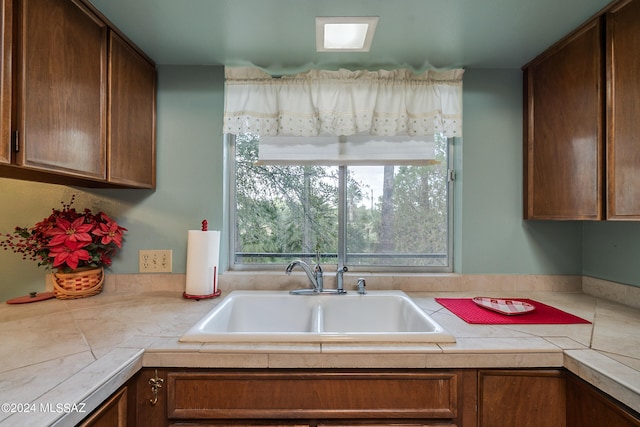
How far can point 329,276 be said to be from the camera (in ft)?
5.13

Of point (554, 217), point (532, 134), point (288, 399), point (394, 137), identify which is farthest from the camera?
point (394, 137)

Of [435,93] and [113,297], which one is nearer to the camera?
[113,297]

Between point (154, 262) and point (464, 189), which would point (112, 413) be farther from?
point (464, 189)

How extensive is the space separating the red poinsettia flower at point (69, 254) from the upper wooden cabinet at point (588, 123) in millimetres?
2223

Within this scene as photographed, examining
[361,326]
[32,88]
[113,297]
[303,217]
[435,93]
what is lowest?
[361,326]

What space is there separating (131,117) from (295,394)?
1.38 m

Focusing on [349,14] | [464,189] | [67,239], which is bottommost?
[67,239]

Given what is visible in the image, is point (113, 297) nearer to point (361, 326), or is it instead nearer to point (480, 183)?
point (361, 326)

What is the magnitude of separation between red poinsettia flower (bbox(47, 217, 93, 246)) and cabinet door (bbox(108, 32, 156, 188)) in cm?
28

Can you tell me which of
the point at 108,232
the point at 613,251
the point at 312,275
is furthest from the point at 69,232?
the point at 613,251

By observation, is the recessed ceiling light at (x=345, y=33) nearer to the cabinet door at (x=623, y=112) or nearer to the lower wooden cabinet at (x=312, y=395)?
the cabinet door at (x=623, y=112)

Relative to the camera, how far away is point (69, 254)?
4.25 feet

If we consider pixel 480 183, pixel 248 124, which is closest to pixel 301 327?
pixel 248 124

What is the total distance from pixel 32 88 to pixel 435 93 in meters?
1.69
